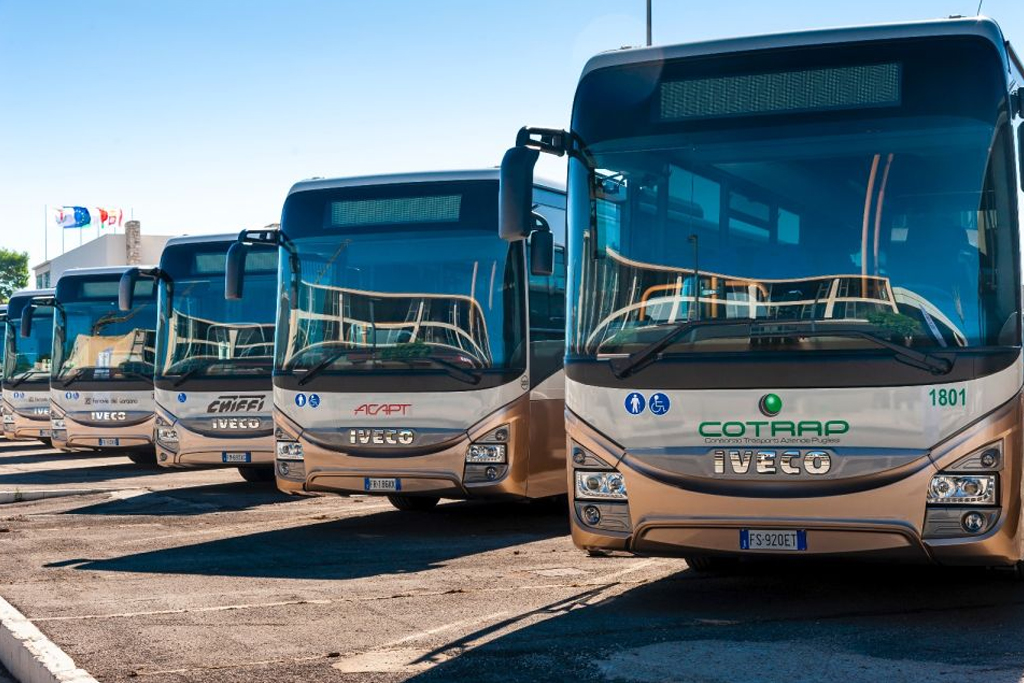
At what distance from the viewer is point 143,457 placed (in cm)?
2377

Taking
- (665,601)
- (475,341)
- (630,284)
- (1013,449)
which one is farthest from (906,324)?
(475,341)

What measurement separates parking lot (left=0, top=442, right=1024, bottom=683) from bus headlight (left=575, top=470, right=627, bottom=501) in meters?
0.70

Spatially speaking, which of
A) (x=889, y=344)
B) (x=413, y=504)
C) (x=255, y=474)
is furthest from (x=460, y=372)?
(x=255, y=474)

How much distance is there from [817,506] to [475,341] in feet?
16.2

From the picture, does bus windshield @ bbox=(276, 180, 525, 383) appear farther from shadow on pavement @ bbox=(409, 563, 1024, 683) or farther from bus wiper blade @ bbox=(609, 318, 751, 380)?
bus wiper blade @ bbox=(609, 318, 751, 380)

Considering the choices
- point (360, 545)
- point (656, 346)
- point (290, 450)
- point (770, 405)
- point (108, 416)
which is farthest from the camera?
point (108, 416)

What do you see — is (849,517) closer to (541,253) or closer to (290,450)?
(541,253)

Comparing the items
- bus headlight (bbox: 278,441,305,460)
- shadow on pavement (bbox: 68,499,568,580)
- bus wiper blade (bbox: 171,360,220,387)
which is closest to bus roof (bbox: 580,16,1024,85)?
shadow on pavement (bbox: 68,499,568,580)

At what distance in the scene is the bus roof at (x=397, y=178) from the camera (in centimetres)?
1266

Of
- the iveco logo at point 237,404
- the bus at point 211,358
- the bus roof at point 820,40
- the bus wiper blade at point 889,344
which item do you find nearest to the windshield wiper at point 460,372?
the bus roof at point 820,40

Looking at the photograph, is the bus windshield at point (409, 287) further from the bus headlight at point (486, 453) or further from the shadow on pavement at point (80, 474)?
the shadow on pavement at point (80, 474)

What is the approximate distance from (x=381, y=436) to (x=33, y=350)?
1643 centimetres

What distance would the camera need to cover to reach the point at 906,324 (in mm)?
7680

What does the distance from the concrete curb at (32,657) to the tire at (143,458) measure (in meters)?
15.0
